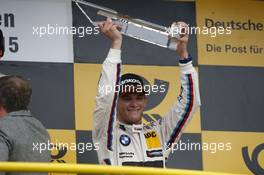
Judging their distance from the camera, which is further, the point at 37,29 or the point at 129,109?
the point at 37,29

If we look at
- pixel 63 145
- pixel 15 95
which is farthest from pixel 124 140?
pixel 15 95

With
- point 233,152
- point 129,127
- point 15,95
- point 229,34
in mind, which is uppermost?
point 229,34

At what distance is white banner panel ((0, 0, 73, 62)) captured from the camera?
18.7 ft

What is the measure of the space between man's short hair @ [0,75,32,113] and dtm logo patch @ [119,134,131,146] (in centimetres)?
54

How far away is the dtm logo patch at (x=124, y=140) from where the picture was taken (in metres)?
5.45

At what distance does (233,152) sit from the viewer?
A: 234 inches

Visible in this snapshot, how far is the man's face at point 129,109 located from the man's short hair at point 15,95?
525 millimetres

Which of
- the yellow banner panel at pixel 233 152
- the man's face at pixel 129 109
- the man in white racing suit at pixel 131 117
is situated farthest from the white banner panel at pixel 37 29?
the yellow banner panel at pixel 233 152

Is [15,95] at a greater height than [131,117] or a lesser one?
greater

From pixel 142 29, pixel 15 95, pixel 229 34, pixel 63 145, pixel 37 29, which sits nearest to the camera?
pixel 15 95

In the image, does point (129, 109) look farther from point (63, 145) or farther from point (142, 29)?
point (142, 29)

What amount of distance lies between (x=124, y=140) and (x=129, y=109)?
0.16m

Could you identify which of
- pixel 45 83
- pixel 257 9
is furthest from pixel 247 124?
pixel 45 83

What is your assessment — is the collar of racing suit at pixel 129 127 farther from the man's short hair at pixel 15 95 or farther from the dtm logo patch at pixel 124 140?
the man's short hair at pixel 15 95
